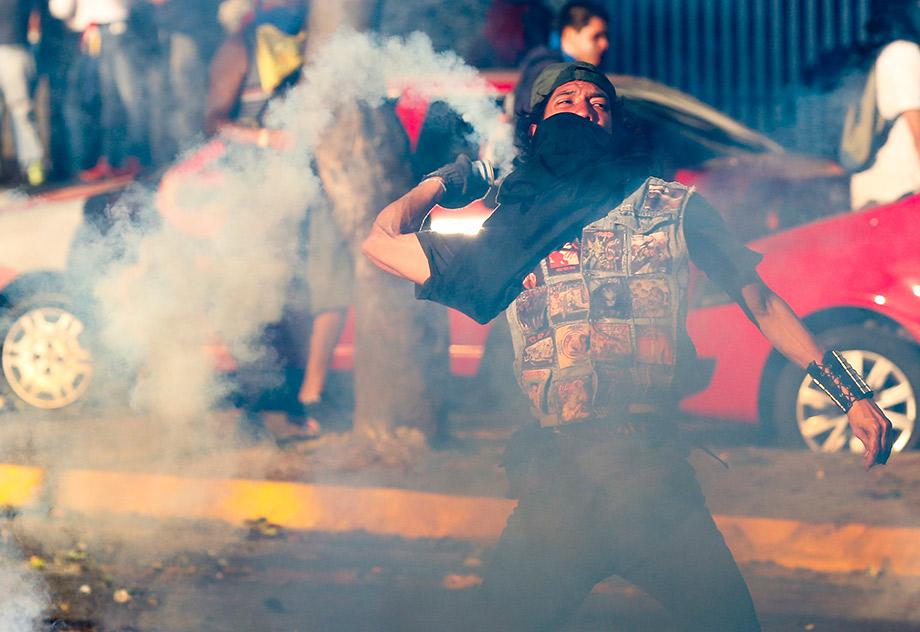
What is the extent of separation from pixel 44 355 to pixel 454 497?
8.86 ft


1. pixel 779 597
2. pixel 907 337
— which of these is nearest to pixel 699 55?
pixel 907 337

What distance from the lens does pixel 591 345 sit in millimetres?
2826

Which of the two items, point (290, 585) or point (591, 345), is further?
point (290, 585)

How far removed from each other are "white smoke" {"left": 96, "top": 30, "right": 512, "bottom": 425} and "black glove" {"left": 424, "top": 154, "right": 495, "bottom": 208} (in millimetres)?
2694

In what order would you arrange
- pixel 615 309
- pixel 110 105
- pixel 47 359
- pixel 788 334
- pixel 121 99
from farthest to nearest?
pixel 110 105 < pixel 121 99 < pixel 47 359 < pixel 788 334 < pixel 615 309

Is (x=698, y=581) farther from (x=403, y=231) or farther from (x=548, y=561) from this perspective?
(x=403, y=231)

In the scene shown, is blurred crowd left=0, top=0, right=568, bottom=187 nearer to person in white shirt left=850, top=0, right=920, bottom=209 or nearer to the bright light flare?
the bright light flare

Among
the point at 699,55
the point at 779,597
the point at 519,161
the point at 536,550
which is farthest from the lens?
the point at 699,55

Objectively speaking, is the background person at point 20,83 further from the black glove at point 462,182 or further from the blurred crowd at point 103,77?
the black glove at point 462,182

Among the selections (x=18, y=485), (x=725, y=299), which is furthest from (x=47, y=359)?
(x=725, y=299)

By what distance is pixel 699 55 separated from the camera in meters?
12.0

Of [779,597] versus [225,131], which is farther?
[225,131]

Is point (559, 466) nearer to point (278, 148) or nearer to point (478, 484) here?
point (478, 484)

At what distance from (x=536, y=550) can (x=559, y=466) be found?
0.18 m
